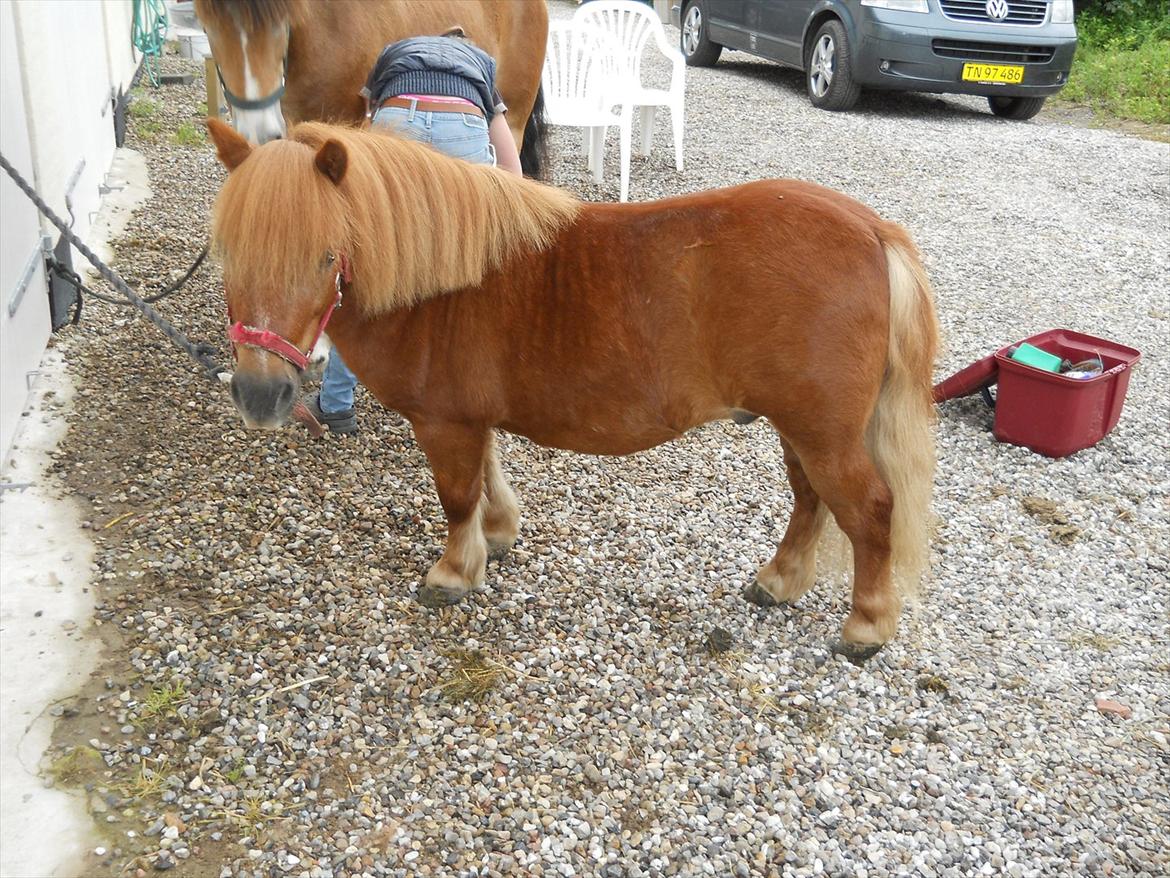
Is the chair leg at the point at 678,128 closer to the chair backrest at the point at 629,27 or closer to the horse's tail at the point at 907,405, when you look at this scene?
the chair backrest at the point at 629,27

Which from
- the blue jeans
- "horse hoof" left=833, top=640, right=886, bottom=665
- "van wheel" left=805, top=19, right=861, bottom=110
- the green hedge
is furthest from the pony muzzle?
the green hedge

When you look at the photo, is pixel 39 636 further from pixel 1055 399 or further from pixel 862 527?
pixel 1055 399

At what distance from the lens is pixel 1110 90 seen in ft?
36.0

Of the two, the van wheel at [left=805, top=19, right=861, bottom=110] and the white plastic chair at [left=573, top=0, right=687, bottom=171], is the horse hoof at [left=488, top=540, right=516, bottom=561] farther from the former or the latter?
the van wheel at [left=805, top=19, right=861, bottom=110]

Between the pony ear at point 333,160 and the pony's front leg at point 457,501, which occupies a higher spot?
the pony ear at point 333,160

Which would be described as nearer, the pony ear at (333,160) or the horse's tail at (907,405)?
the pony ear at (333,160)

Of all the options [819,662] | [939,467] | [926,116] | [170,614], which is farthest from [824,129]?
[170,614]

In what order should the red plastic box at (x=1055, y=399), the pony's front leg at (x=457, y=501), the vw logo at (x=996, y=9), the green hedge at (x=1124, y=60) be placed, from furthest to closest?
the green hedge at (x=1124, y=60) → the vw logo at (x=996, y=9) → the red plastic box at (x=1055, y=399) → the pony's front leg at (x=457, y=501)

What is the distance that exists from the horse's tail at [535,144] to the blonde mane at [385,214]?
2927 mm

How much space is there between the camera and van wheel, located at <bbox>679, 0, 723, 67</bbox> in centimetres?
1206

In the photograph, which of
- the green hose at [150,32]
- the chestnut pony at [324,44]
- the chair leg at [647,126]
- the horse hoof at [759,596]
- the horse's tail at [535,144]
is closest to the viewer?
the horse hoof at [759,596]

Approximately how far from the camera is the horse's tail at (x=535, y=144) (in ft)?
17.4

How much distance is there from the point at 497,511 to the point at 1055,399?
240 centimetres

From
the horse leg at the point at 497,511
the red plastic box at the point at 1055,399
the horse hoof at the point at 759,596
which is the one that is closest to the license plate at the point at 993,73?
the red plastic box at the point at 1055,399
